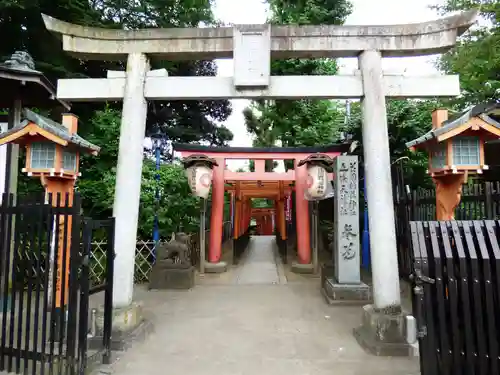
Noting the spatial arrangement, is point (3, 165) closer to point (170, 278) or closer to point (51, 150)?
point (51, 150)

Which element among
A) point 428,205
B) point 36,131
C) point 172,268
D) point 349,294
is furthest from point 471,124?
point 172,268

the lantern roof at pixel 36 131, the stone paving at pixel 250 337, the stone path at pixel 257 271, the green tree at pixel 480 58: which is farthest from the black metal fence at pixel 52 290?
the green tree at pixel 480 58

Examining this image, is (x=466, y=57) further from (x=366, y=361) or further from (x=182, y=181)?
(x=366, y=361)

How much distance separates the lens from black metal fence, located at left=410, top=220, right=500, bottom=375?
126 inches

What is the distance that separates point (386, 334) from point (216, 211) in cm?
808

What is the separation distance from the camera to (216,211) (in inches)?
491

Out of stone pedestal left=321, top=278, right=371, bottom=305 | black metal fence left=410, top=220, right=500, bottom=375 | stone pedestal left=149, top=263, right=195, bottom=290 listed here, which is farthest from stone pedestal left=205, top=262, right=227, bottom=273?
black metal fence left=410, top=220, right=500, bottom=375

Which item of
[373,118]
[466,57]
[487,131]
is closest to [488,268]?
[373,118]

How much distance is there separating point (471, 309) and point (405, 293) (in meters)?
5.88

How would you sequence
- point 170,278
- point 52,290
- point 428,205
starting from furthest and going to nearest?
point 170,278 < point 428,205 < point 52,290

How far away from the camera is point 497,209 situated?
611 cm

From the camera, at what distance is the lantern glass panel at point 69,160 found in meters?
6.31

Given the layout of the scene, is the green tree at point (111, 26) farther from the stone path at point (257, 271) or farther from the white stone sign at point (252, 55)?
the stone path at point (257, 271)

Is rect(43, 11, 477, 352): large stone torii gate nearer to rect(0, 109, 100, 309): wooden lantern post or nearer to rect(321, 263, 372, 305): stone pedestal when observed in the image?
rect(0, 109, 100, 309): wooden lantern post
